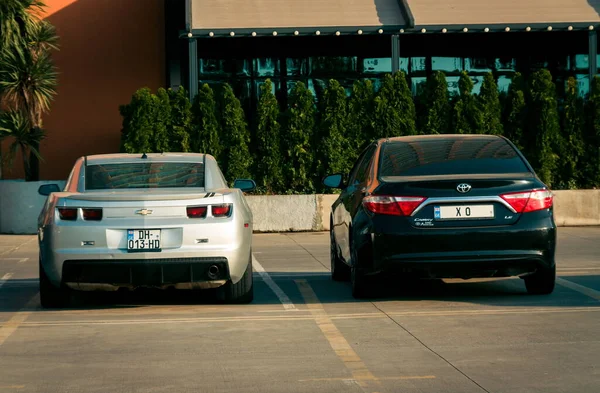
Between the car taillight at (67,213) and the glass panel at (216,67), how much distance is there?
650 inches

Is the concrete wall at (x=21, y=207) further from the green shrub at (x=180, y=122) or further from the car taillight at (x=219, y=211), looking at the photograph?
the car taillight at (x=219, y=211)

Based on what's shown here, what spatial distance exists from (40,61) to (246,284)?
12.7m

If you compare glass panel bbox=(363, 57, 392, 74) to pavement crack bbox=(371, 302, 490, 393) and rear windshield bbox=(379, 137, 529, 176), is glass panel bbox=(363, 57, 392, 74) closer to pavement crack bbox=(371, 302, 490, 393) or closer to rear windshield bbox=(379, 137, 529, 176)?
rear windshield bbox=(379, 137, 529, 176)

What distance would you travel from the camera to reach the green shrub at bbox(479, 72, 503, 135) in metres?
21.8

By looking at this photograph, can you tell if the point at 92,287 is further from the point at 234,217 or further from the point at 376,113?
the point at 376,113

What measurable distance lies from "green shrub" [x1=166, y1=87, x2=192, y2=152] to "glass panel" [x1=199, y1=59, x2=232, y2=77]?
4.84 meters

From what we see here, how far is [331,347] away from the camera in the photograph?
335 inches

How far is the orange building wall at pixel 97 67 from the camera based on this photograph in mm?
25500

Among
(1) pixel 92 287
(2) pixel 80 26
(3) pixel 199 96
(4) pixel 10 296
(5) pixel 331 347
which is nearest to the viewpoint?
(5) pixel 331 347

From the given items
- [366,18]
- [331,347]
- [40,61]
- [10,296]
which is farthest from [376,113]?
[331,347]

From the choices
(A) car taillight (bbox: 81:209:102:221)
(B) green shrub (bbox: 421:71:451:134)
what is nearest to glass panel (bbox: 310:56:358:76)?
(B) green shrub (bbox: 421:71:451:134)

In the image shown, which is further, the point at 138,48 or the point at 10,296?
the point at 138,48

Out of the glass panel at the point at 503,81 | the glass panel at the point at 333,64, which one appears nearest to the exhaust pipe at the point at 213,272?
the glass panel at the point at 333,64

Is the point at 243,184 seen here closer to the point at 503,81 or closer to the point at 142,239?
the point at 142,239
